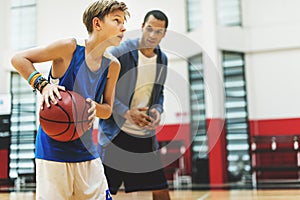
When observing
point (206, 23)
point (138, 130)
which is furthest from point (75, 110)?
point (206, 23)

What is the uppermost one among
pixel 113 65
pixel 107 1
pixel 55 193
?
pixel 107 1

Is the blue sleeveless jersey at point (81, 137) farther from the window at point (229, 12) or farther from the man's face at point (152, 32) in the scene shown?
the window at point (229, 12)

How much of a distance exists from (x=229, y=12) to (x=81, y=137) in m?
6.66

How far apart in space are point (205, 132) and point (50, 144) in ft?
20.2

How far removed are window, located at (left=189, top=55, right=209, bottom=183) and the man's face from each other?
16.5 ft

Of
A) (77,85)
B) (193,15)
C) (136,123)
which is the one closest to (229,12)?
(193,15)

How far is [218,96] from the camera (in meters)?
7.50

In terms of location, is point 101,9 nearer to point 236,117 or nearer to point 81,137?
point 81,137

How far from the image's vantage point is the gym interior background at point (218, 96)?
7.38 meters

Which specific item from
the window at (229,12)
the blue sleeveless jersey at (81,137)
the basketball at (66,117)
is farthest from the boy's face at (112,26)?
the window at (229,12)

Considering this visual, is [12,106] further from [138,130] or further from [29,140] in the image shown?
[138,130]

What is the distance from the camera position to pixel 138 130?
2.58 metres

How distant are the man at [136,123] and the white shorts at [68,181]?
749 mm

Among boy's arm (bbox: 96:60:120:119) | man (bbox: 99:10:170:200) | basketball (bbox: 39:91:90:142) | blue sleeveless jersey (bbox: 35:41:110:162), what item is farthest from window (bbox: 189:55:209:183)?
Answer: basketball (bbox: 39:91:90:142)
